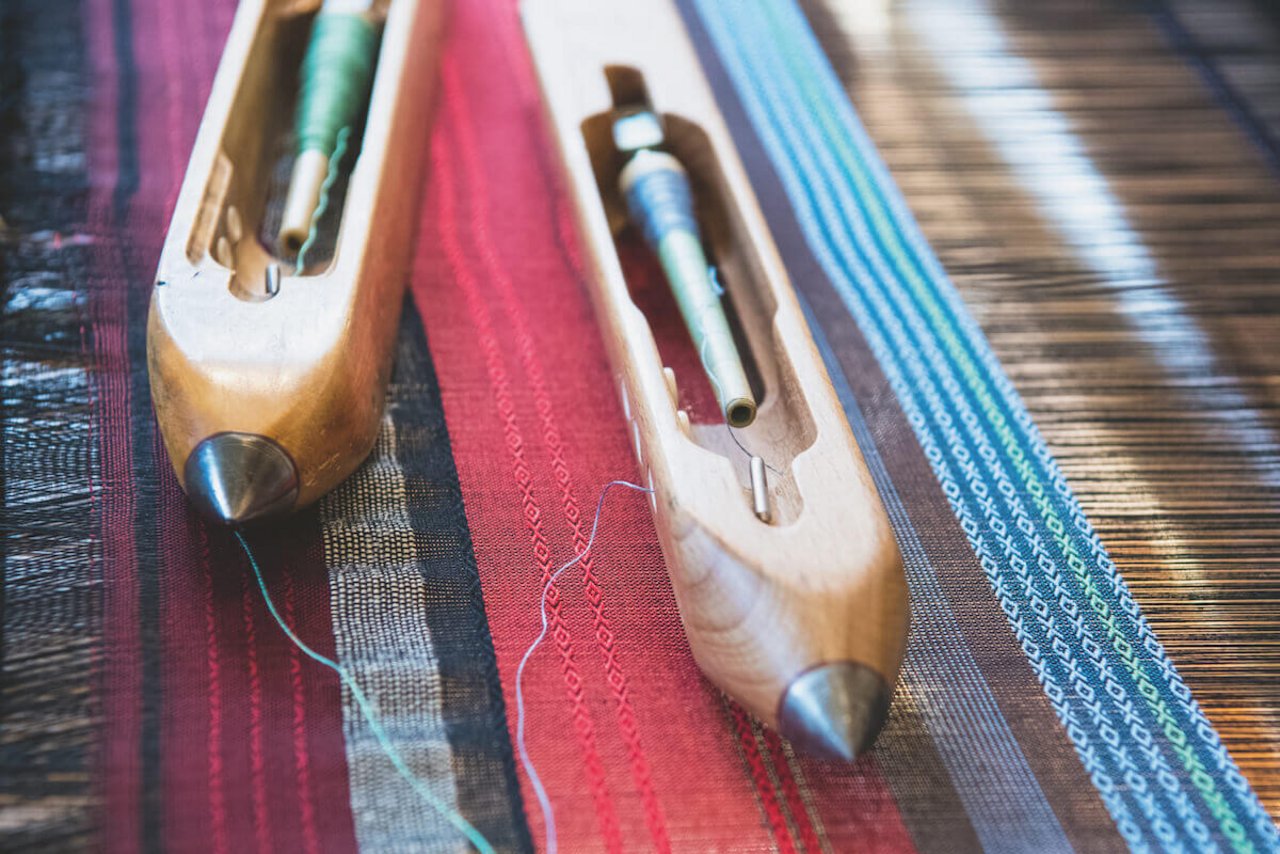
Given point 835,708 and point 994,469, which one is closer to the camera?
point 835,708

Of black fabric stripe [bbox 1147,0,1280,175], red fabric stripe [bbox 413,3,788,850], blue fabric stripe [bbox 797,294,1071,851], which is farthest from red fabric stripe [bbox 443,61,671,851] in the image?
black fabric stripe [bbox 1147,0,1280,175]

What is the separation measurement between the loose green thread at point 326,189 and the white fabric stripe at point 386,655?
11 cm

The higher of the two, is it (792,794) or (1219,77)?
(1219,77)

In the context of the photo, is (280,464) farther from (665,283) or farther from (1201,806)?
(1201,806)

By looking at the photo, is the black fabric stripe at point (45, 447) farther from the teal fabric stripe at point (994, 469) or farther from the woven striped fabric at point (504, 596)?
the teal fabric stripe at point (994, 469)

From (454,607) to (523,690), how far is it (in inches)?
2.1

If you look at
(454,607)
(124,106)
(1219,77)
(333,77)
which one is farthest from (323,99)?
(1219,77)

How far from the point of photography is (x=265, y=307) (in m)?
0.49

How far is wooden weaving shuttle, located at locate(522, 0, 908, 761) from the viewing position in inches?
16.5

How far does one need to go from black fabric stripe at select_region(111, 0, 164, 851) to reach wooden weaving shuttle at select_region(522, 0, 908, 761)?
22cm

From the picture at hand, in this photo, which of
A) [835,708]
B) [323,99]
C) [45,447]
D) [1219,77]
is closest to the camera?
[835,708]

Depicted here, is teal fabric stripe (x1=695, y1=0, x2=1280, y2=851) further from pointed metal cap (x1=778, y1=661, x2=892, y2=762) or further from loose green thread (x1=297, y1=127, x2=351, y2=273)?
loose green thread (x1=297, y1=127, x2=351, y2=273)

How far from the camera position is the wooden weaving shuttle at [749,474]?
418 mm

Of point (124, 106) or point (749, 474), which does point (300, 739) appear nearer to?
point (749, 474)
